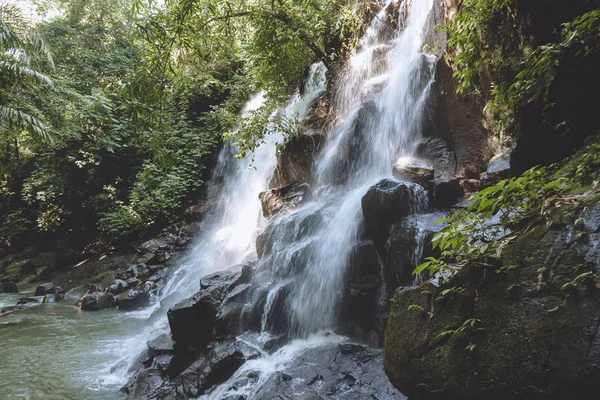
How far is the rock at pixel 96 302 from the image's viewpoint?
912 cm

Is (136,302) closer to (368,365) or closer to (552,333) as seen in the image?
(368,365)

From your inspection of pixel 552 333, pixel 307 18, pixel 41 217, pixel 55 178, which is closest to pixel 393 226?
pixel 552 333

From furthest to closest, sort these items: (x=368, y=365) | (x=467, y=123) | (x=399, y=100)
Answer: (x=399, y=100), (x=467, y=123), (x=368, y=365)

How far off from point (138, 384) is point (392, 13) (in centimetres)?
1075

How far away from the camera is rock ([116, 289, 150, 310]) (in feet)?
30.2

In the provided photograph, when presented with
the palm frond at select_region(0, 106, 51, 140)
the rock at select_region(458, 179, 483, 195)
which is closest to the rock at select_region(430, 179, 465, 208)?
the rock at select_region(458, 179, 483, 195)

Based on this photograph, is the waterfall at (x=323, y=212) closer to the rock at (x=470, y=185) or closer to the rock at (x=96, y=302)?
the rock at (x=470, y=185)

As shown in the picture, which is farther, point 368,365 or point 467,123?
Answer: point 467,123

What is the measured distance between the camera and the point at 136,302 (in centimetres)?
931

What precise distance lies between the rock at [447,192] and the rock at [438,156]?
0.72m

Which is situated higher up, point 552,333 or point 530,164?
point 530,164

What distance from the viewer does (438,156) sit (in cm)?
674

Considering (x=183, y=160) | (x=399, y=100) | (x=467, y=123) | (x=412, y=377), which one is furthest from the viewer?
(x=183, y=160)

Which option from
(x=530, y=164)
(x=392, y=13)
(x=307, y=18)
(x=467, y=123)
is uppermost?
(x=392, y=13)
